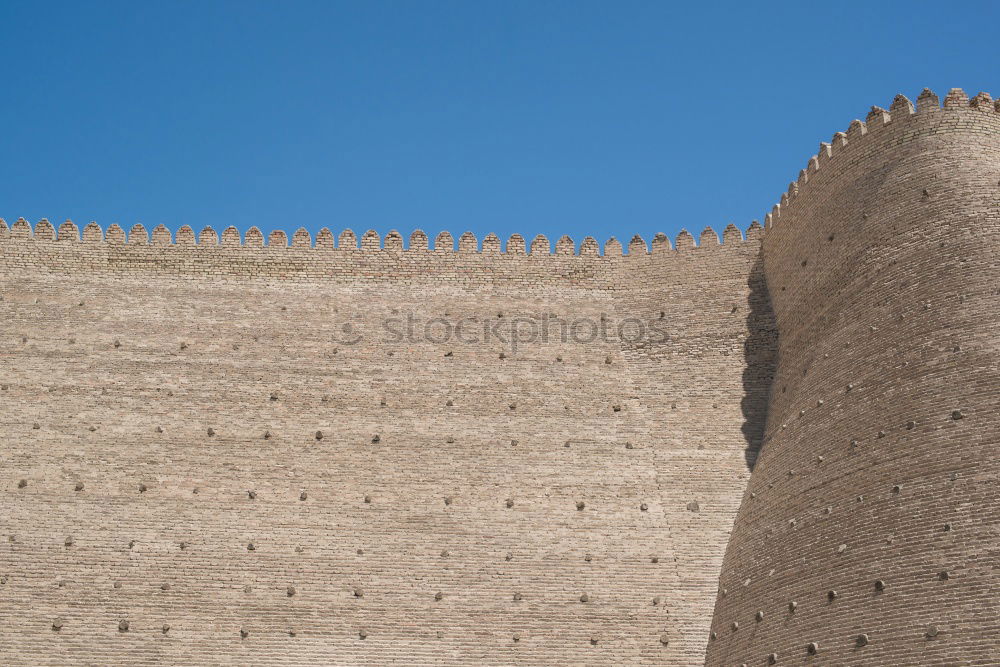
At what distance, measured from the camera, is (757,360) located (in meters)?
24.1

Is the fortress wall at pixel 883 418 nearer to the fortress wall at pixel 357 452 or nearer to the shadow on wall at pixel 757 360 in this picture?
the shadow on wall at pixel 757 360

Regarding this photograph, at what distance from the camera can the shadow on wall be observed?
22906mm

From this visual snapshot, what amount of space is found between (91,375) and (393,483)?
6212 millimetres

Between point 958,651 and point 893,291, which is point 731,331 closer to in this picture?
point 893,291

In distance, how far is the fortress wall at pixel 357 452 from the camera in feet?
64.5

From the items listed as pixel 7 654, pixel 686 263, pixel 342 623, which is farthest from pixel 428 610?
pixel 686 263

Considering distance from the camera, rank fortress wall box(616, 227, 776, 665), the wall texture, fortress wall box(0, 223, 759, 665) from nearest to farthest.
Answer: the wall texture, fortress wall box(0, 223, 759, 665), fortress wall box(616, 227, 776, 665)

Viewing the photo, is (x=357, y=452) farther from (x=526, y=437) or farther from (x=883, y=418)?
(x=883, y=418)

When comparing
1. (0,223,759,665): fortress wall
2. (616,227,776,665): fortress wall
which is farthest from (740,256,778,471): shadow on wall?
(0,223,759,665): fortress wall

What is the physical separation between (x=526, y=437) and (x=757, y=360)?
4.85 m

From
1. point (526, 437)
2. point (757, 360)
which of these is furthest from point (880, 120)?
point (526, 437)

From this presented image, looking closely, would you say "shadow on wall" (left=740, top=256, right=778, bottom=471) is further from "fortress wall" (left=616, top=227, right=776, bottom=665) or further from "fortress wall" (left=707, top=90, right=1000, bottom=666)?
"fortress wall" (left=707, top=90, right=1000, bottom=666)

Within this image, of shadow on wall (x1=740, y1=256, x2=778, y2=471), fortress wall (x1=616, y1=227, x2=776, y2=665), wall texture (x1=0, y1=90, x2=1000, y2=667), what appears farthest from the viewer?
shadow on wall (x1=740, y1=256, x2=778, y2=471)

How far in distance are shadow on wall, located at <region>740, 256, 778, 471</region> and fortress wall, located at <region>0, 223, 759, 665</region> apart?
0.21 metres
